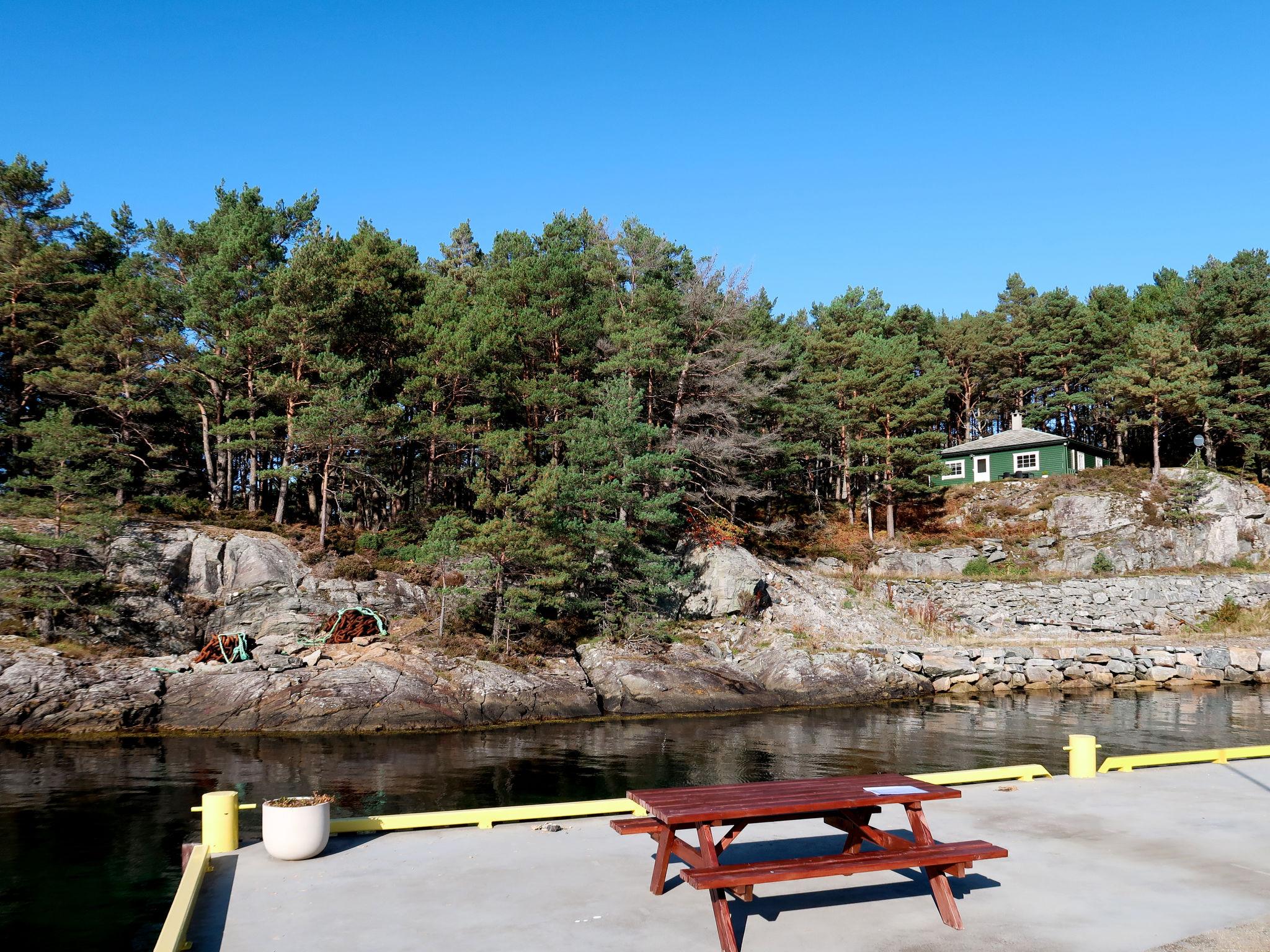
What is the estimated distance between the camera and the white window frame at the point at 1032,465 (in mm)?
48156

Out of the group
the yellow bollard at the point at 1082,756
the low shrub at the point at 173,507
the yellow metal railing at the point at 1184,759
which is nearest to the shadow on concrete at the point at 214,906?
the yellow bollard at the point at 1082,756

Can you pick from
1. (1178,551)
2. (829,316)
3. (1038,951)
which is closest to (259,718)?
(1038,951)

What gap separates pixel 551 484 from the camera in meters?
26.9

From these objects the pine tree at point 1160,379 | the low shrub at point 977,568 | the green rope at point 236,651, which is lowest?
the green rope at point 236,651

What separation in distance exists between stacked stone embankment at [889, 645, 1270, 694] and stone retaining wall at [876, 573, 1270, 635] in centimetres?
310

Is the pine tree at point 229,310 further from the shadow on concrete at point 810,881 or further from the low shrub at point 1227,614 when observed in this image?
the low shrub at point 1227,614

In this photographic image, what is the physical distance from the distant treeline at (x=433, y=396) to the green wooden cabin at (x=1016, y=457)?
4335mm

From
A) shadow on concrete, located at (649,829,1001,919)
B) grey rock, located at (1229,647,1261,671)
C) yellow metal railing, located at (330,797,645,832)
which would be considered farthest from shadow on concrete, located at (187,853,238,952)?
grey rock, located at (1229,647,1261,671)

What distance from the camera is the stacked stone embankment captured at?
31172mm

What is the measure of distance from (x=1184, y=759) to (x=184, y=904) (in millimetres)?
11983

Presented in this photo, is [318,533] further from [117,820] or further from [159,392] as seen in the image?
[117,820]

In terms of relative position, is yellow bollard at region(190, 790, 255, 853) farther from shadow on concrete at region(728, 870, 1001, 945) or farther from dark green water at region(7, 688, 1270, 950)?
shadow on concrete at region(728, 870, 1001, 945)

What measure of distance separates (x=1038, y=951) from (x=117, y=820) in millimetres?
13551

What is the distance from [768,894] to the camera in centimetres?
649
